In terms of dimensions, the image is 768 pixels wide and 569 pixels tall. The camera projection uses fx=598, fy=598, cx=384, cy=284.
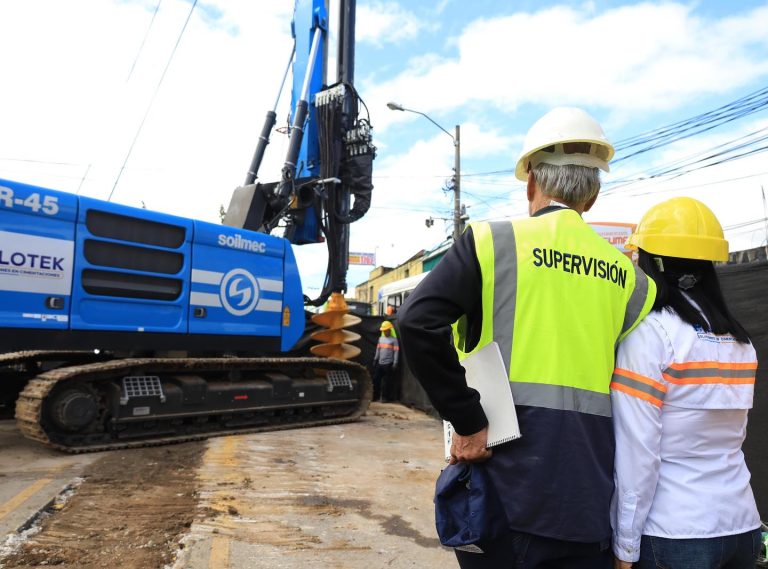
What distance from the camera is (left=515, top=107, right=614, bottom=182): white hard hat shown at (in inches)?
73.3

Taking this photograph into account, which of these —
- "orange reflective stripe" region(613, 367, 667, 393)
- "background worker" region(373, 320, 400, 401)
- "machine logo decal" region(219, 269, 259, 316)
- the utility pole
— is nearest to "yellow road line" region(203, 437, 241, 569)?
"machine logo decal" region(219, 269, 259, 316)

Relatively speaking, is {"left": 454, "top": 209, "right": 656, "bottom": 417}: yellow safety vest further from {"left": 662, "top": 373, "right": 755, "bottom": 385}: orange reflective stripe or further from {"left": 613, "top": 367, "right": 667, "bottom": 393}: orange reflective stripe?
{"left": 662, "top": 373, "right": 755, "bottom": 385}: orange reflective stripe

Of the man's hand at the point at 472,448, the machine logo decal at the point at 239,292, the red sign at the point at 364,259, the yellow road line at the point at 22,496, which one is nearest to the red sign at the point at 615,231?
the machine logo decal at the point at 239,292

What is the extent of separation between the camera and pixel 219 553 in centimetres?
351

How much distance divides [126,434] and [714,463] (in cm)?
671

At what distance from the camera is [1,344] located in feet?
19.1

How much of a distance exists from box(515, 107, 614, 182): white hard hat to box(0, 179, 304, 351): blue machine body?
5.66 metres

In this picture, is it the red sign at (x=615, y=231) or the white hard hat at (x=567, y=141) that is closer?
the white hard hat at (x=567, y=141)

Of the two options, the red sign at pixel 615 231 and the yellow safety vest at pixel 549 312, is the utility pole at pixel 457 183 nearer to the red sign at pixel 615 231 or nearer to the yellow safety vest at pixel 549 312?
the red sign at pixel 615 231

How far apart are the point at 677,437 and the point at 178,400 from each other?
6.63 metres

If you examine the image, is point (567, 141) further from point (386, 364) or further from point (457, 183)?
point (457, 183)

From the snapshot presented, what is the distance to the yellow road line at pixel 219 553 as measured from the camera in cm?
335

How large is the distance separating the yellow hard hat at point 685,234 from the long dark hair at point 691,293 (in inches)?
1.1

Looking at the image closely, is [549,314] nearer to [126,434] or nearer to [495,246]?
[495,246]
